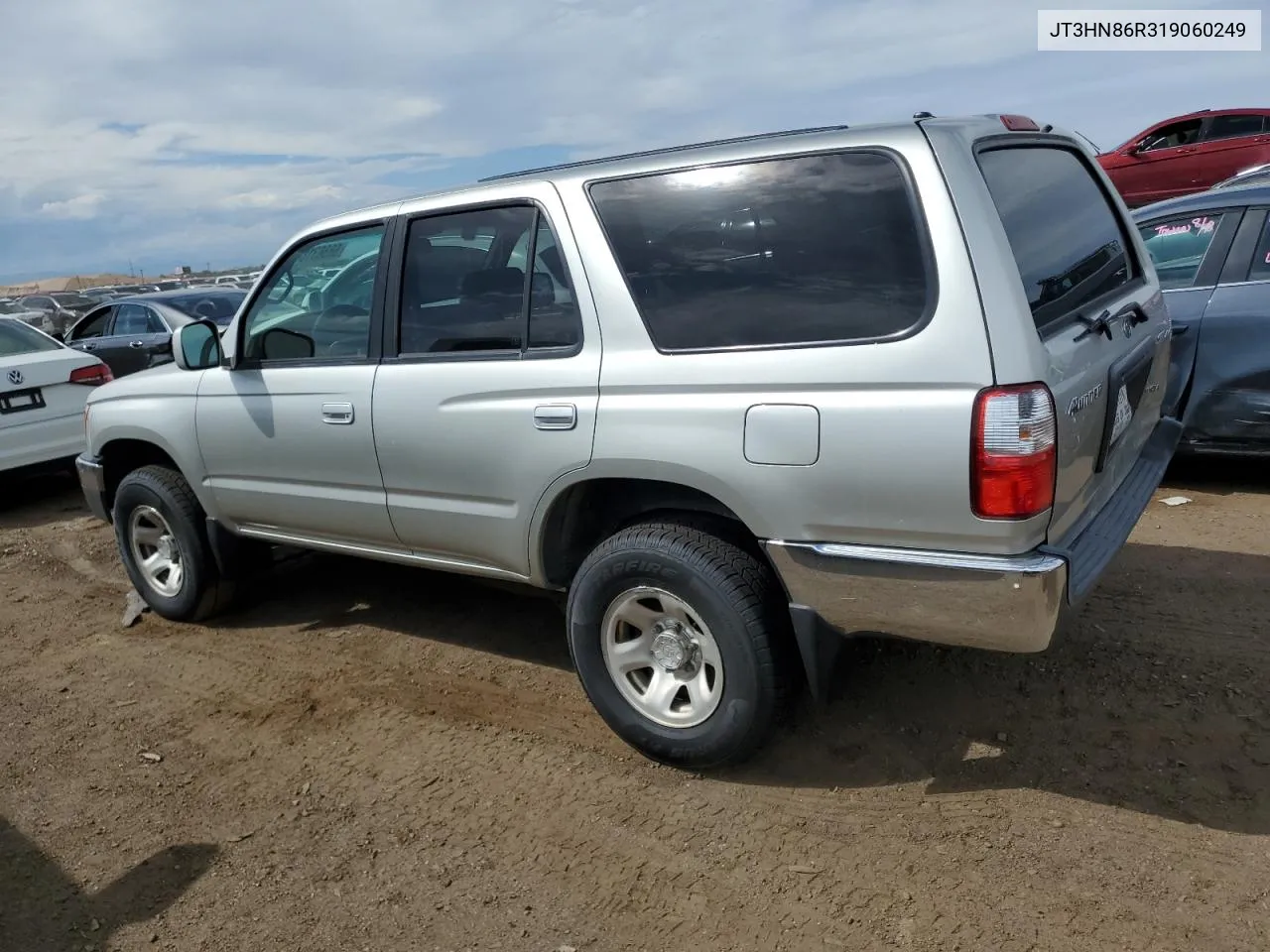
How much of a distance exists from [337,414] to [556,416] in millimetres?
1113

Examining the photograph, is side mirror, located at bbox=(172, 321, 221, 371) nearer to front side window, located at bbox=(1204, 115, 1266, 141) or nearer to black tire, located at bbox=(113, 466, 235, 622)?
black tire, located at bbox=(113, 466, 235, 622)

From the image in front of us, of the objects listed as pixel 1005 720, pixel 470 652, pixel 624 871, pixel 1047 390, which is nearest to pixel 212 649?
pixel 470 652

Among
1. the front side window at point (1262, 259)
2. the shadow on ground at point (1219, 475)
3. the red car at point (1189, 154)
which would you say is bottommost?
the shadow on ground at point (1219, 475)

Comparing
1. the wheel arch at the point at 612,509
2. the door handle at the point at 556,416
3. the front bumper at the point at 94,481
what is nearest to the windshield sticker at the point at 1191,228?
the wheel arch at the point at 612,509

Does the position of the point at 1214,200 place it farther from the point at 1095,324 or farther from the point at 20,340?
the point at 20,340

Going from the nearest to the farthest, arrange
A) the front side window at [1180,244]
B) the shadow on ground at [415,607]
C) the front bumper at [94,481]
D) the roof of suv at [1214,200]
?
the shadow on ground at [415,607] < the front bumper at [94,481] < the roof of suv at [1214,200] < the front side window at [1180,244]

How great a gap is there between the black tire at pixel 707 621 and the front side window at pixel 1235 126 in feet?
43.3

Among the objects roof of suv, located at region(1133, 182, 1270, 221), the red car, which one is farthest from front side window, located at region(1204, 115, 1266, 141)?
roof of suv, located at region(1133, 182, 1270, 221)

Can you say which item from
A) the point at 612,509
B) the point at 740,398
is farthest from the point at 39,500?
Answer: the point at 740,398

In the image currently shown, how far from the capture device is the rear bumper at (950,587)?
8.36 ft

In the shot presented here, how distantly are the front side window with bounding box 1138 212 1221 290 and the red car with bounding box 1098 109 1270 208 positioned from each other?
25.4 feet

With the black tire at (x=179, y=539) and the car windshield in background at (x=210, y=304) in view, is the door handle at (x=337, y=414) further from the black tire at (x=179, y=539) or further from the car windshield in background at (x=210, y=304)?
the car windshield in background at (x=210, y=304)

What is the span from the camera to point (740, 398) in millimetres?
2818

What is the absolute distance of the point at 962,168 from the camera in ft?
8.59
